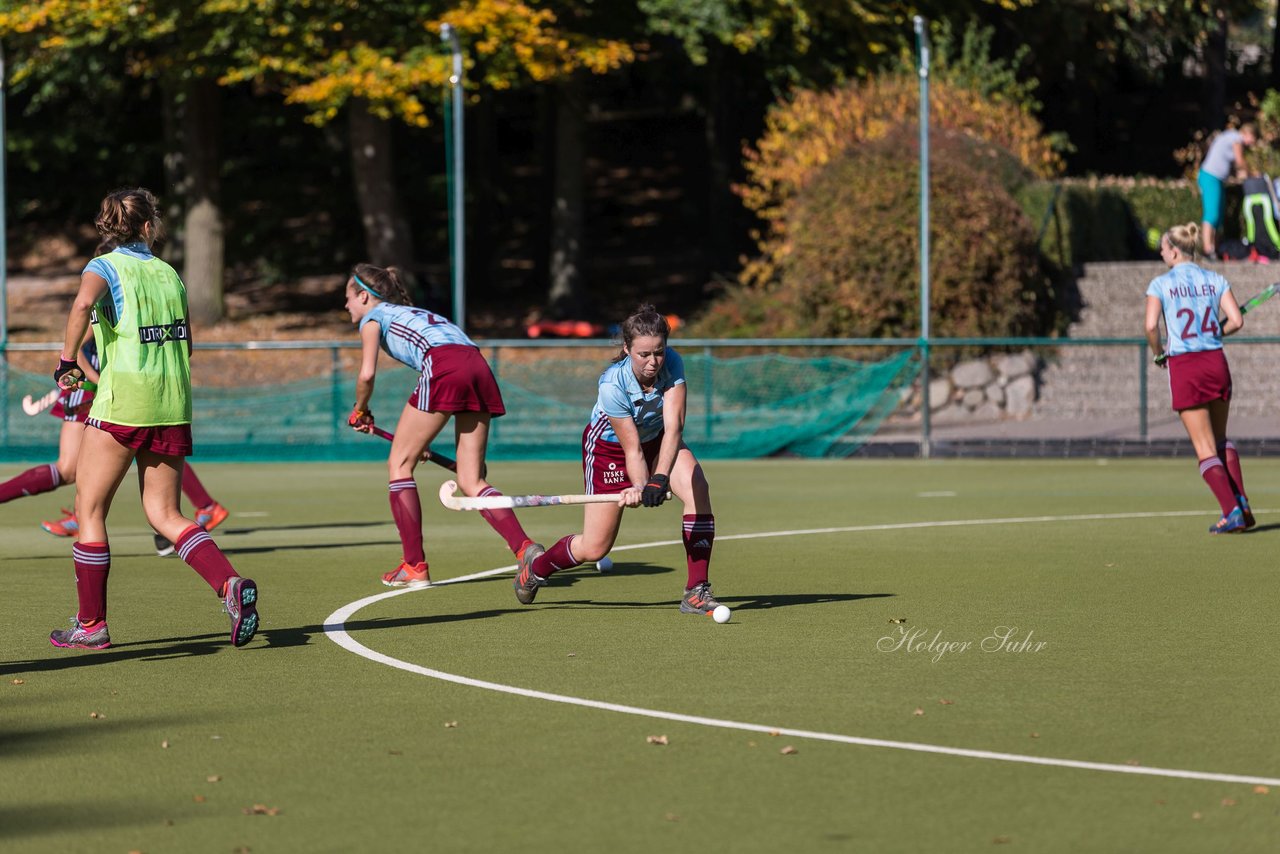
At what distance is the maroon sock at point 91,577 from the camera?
8.70 m

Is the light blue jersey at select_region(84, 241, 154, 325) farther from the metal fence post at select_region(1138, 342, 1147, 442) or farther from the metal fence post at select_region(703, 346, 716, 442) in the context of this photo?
the metal fence post at select_region(1138, 342, 1147, 442)

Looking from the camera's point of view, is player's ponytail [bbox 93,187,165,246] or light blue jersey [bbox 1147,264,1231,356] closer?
player's ponytail [bbox 93,187,165,246]

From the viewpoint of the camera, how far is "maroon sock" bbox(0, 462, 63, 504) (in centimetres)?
1203

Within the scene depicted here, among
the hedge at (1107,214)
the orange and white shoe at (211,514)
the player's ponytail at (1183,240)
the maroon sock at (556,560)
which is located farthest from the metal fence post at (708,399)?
the maroon sock at (556,560)

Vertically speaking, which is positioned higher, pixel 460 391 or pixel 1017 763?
pixel 460 391

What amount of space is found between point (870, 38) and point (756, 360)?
450 inches

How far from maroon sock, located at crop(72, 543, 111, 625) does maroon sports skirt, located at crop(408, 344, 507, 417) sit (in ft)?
8.29

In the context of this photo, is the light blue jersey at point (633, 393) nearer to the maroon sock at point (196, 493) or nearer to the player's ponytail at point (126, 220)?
the player's ponytail at point (126, 220)

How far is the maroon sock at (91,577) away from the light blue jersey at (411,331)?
9.14 feet

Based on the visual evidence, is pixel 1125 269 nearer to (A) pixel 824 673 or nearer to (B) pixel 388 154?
(B) pixel 388 154

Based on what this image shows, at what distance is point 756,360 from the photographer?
2372 centimetres

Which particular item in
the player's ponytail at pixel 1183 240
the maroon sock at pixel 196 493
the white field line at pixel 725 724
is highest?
the player's ponytail at pixel 1183 240

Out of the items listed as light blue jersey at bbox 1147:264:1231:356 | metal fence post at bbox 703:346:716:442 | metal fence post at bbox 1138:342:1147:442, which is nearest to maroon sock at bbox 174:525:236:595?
light blue jersey at bbox 1147:264:1231:356

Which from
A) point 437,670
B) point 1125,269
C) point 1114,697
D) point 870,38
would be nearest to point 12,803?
point 437,670
